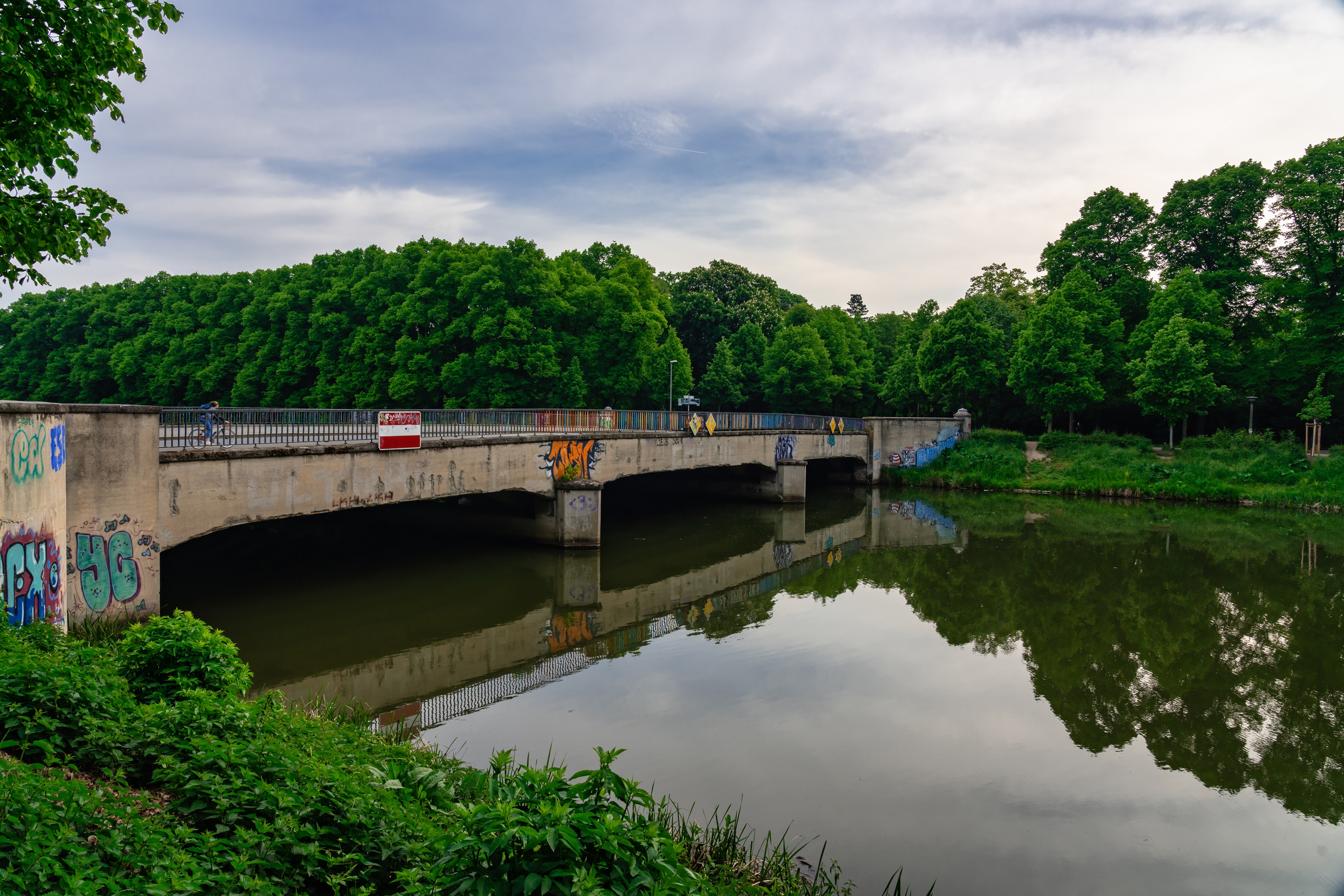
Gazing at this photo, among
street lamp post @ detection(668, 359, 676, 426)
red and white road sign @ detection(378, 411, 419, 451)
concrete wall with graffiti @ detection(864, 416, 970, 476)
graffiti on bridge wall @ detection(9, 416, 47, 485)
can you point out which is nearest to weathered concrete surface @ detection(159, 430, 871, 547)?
red and white road sign @ detection(378, 411, 419, 451)

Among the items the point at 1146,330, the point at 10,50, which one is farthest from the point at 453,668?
the point at 1146,330

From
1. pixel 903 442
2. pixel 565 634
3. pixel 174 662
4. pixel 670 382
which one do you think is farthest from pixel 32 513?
pixel 903 442

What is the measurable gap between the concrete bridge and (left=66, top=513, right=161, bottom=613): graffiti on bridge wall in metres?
0.02

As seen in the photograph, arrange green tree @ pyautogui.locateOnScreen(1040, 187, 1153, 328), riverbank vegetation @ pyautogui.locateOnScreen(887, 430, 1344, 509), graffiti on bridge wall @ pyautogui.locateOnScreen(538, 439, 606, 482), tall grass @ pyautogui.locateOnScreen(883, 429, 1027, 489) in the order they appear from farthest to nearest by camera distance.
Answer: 1. green tree @ pyautogui.locateOnScreen(1040, 187, 1153, 328)
2. tall grass @ pyautogui.locateOnScreen(883, 429, 1027, 489)
3. riverbank vegetation @ pyautogui.locateOnScreen(887, 430, 1344, 509)
4. graffiti on bridge wall @ pyautogui.locateOnScreen(538, 439, 606, 482)

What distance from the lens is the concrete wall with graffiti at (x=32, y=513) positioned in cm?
935

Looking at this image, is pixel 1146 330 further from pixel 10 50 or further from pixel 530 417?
pixel 10 50

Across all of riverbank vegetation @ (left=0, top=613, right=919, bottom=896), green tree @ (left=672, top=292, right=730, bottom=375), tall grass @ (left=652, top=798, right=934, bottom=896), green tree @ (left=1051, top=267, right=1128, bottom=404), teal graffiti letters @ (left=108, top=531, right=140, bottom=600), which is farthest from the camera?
green tree @ (left=672, top=292, right=730, bottom=375)

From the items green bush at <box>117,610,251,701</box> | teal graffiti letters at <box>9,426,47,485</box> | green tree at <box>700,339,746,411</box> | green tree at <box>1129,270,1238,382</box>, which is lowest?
green bush at <box>117,610,251,701</box>

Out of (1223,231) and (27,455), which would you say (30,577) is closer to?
(27,455)

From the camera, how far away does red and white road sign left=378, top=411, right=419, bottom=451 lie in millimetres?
18703

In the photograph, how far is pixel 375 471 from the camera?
18703 mm

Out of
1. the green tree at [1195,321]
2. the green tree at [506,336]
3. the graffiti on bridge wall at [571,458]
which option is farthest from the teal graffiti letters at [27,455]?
the green tree at [1195,321]

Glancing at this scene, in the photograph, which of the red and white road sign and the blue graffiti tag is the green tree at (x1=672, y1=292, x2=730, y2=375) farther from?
the blue graffiti tag

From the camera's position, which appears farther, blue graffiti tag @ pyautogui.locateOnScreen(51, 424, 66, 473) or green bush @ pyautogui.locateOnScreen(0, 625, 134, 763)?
blue graffiti tag @ pyautogui.locateOnScreen(51, 424, 66, 473)
